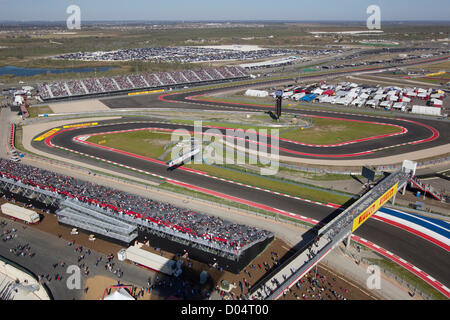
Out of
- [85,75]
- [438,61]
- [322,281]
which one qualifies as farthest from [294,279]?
[438,61]

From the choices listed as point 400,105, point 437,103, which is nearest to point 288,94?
point 400,105

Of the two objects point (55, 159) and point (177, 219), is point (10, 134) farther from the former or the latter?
point (177, 219)

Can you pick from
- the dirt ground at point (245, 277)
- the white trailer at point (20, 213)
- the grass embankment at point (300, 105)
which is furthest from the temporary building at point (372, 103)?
the white trailer at point (20, 213)

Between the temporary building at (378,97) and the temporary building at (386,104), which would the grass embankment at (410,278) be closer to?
the temporary building at (386,104)

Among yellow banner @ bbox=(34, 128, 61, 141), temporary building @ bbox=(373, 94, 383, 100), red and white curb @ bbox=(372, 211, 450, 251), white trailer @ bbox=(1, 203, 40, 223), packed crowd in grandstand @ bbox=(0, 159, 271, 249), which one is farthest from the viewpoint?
temporary building @ bbox=(373, 94, 383, 100)

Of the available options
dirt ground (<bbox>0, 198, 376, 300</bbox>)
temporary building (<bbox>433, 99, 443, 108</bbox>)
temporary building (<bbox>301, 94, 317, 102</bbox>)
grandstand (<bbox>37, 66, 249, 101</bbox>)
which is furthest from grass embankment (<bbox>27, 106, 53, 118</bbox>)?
temporary building (<bbox>433, 99, 443, 108</bbox>)

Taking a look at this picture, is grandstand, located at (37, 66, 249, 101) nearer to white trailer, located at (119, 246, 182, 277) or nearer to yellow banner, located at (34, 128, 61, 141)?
yellow banner, located at (34, 128, 61, 141)
